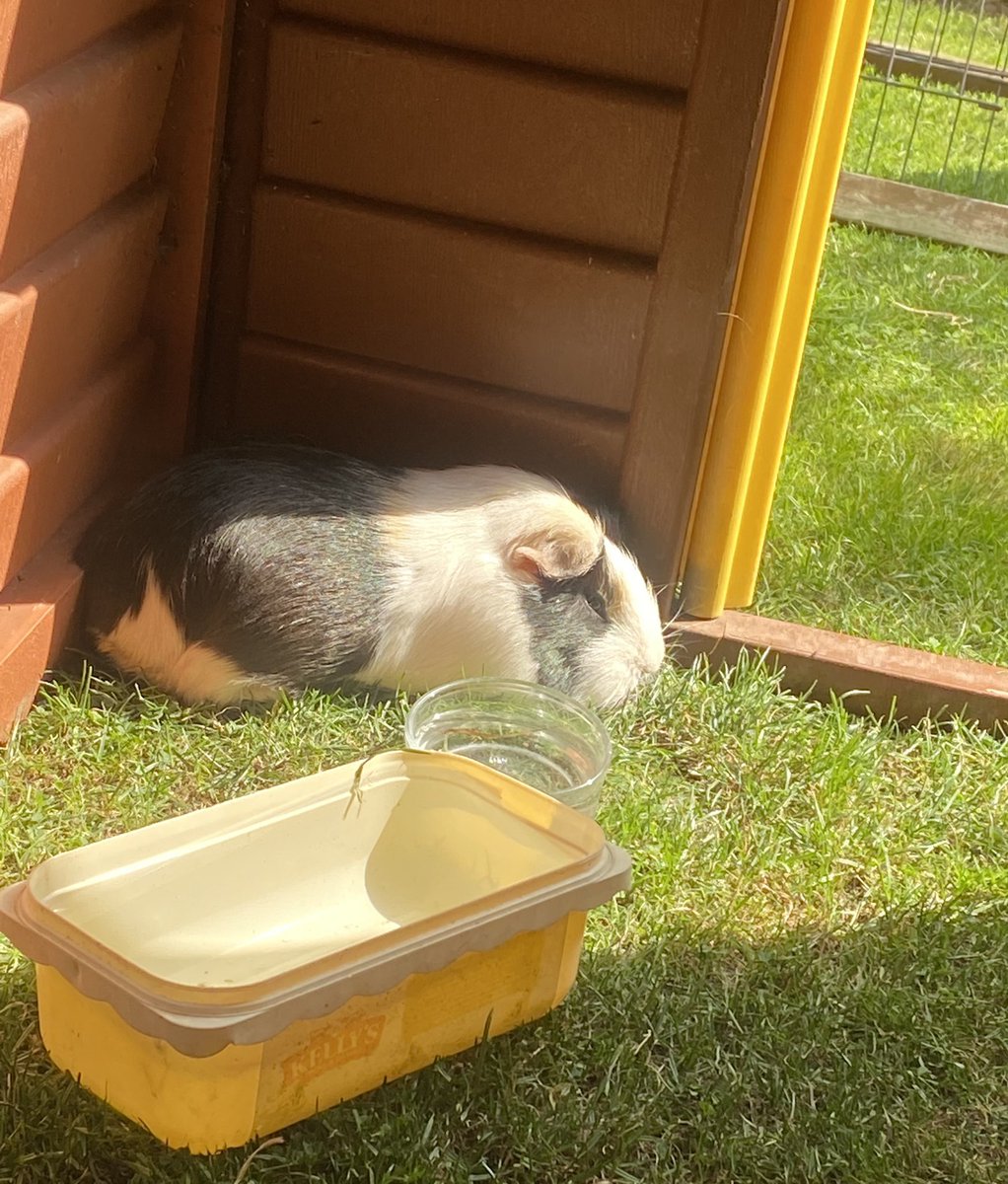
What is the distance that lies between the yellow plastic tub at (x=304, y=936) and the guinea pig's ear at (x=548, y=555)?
1.81 ft

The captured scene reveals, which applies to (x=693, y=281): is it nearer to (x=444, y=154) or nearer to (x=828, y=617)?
(x=444, y=154)

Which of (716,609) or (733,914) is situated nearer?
(733,914)

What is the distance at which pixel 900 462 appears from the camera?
348cm

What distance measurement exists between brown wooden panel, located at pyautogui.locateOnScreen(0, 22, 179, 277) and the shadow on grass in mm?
1024

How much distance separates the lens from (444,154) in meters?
2.65

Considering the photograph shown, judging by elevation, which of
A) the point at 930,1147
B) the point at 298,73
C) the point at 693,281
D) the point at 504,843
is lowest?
the point at 930,1147

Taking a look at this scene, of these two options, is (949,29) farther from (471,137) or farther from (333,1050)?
(333,1050)

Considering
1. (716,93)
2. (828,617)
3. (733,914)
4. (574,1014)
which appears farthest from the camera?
(828,617)

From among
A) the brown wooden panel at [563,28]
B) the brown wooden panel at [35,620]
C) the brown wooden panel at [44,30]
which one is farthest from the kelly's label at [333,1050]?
the brown wooden panel at [563,28]

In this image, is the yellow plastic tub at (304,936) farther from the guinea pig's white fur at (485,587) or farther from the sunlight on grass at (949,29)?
the sunlight on grass at (949,29)

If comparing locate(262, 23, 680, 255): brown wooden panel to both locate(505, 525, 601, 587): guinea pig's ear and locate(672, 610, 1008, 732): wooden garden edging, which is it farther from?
locate(672, 610, 1008, 732): wooden garden edging

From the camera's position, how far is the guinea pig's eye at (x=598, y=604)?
101 inches

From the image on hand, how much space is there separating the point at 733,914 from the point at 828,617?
0.95m

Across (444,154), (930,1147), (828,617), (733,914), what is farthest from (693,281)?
(930,1147)
